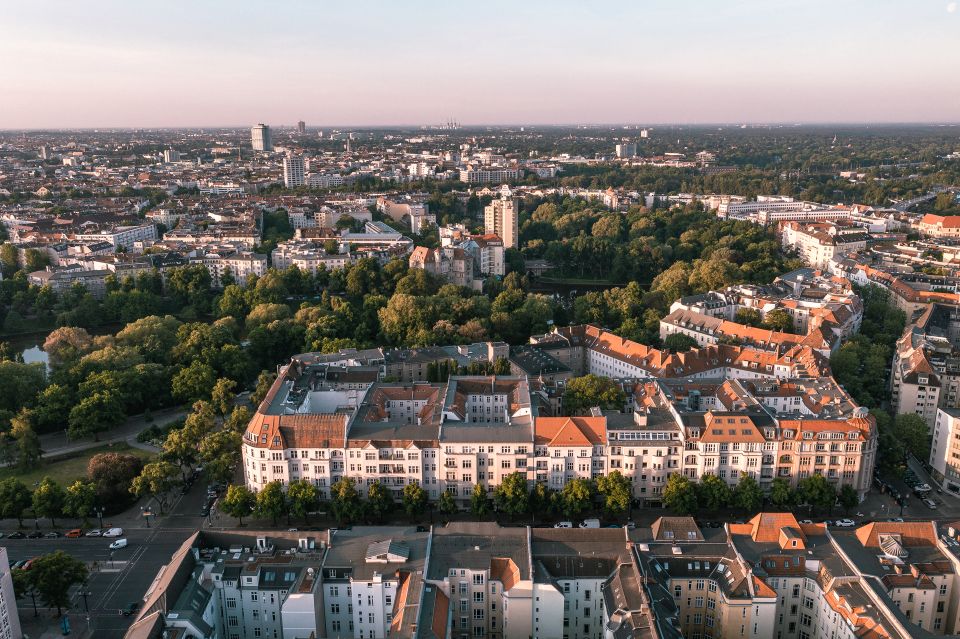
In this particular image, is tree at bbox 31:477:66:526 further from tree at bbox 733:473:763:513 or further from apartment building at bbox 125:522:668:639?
tree at bbox 733:473:763:513

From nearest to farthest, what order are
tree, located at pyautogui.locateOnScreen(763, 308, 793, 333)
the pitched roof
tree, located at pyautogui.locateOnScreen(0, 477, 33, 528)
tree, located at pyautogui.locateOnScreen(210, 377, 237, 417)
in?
the pitched roof, tree, located at pyautogui.locateOnScreen(0, 477, 33, 528), tree, located at pyautogui.locateOnScreen(210, 377, 237, 417), tree, located at pyautogui.locateOnScreen(763, 308, 793, 333)

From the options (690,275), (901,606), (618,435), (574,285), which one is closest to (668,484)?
(618,435)

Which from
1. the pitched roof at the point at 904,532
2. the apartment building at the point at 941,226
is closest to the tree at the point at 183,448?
the pitched roof at the point at 904,532

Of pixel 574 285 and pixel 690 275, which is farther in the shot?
pixel 574 285

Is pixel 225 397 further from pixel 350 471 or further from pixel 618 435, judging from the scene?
pixel 618 435

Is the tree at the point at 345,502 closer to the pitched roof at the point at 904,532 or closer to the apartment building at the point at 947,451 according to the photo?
the pitched roof at the point at 904,532

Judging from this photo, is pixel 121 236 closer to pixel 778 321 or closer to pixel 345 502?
pixel 345 502

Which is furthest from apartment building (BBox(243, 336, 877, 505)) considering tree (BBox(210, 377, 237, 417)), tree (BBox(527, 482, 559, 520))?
tree (BBox(210, 377, 237, 417))
